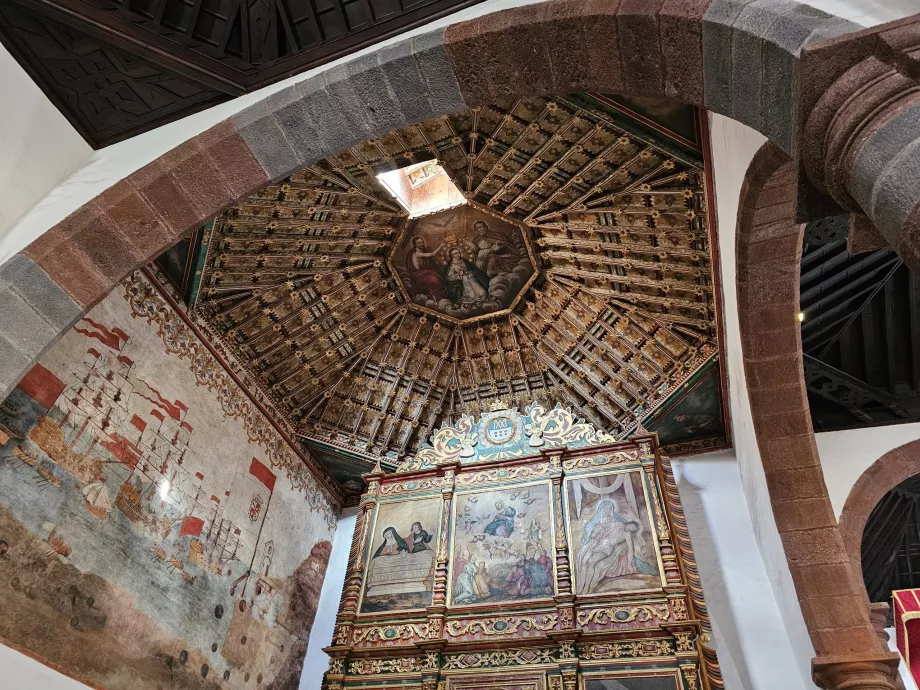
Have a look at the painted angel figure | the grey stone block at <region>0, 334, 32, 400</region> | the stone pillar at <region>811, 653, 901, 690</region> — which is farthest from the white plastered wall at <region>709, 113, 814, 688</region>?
the grey stone block at <region>0, 334, 32, 400</region>

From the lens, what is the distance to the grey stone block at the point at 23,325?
12.3 ft

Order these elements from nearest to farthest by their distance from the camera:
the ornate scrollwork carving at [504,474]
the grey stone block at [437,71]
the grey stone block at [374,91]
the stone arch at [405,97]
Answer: the stone arch at [405,97] < the grey stone block at [437,71] < the grey stone block at [374,91] < the ornate scrollwork carving at [504,474]

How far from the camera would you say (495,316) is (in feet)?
34.8

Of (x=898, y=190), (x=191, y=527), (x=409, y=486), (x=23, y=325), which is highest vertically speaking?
(x=409, y=486)

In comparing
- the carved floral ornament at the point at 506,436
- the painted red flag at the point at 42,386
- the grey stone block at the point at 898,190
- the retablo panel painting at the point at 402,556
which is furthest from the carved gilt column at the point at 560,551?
the grey stone block at the point at 898,190

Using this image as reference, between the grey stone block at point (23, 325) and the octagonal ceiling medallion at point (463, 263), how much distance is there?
19.9 feet

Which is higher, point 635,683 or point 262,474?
point 262,474

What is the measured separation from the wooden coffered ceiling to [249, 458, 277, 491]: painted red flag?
5365mm

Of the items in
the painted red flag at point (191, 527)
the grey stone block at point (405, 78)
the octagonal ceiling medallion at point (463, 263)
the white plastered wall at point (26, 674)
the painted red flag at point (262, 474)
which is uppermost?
the octagonal ceiling medallion at point (463, 263)

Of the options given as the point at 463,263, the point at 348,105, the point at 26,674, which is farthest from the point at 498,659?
the point at 348,105

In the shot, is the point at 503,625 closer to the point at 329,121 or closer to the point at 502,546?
the point at 502,546

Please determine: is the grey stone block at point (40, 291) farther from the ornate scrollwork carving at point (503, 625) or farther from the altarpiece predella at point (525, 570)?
the ornate scrollwork carving at point (503, 625)

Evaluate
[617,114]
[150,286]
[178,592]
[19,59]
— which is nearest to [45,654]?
[178,592]

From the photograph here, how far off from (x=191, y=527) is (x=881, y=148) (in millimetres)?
7604
